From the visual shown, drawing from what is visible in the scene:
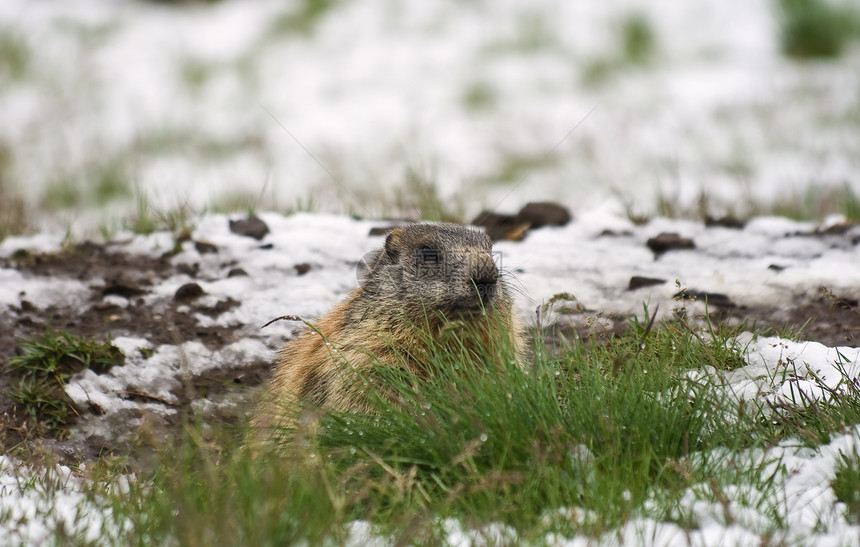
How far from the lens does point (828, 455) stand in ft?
9.94

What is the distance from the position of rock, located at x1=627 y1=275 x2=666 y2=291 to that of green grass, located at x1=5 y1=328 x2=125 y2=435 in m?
2.93

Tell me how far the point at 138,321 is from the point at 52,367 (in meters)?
0.63

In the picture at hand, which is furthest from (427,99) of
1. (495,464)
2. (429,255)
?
(495,464)

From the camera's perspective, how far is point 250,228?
613 centimetres

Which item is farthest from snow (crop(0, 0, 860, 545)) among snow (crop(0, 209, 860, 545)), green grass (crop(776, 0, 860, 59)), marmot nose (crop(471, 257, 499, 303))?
marmot nose (crop(471, 257, 499, 303))

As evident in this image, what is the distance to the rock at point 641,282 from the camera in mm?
5255

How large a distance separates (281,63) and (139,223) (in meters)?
6.84

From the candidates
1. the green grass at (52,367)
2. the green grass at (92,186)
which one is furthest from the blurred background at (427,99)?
the green grass at (52,367)

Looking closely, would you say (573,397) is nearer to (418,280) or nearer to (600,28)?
(418,280)

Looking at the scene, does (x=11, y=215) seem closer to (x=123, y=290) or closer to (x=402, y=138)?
(x=123, y=290)

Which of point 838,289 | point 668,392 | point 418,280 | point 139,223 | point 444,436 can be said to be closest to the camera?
point 444,436

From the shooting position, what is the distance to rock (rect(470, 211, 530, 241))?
6264 mm

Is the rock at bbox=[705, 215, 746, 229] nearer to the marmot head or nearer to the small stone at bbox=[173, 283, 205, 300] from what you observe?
the marmot head

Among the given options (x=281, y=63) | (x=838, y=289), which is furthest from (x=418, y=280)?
(x=281, y=63)
